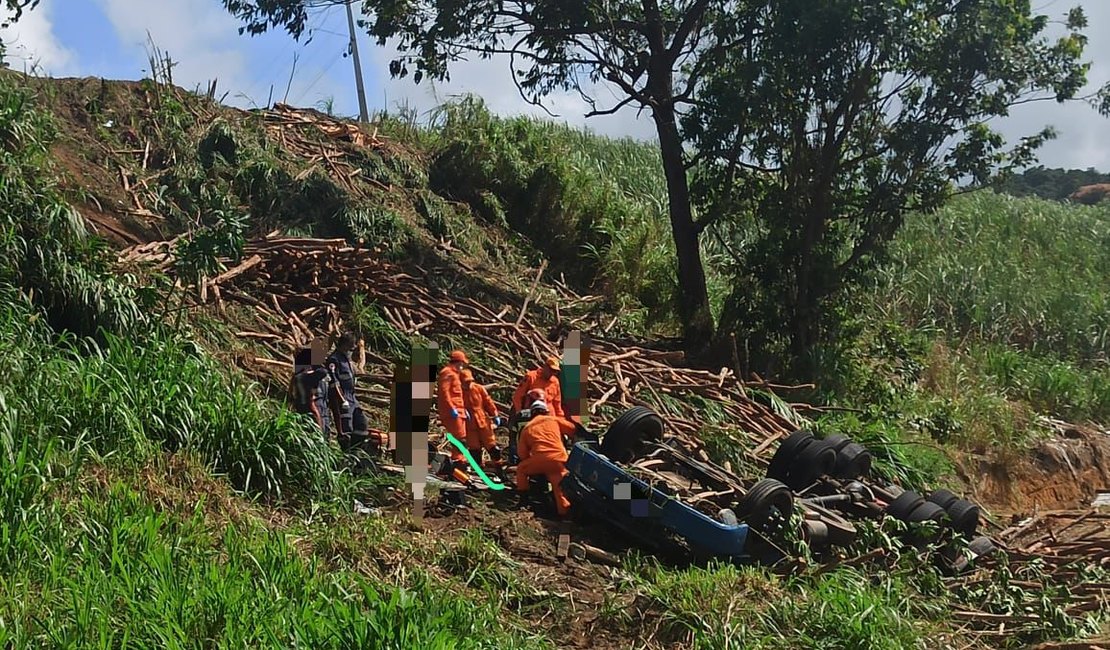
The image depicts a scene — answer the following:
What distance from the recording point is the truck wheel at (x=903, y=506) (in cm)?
870

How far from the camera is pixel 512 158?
19.0 metres

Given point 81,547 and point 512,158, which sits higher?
point 512,158

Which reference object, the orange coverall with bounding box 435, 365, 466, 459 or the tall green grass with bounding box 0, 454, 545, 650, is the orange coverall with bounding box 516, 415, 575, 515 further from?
the tall green grass with bounding box 0, 454, 545, 650

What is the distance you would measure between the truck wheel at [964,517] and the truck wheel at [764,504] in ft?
5.27

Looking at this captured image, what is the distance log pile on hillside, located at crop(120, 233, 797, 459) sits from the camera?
1177 centimetres

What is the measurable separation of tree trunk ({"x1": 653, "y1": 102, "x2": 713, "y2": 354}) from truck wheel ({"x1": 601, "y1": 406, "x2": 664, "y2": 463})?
6.22 metres

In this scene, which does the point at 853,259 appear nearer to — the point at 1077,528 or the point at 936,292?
the point at 1077,528

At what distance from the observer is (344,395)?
9469 mm

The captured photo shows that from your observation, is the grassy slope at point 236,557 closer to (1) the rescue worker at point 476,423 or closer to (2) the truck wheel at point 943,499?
(1) the rescue worker at point 476,423

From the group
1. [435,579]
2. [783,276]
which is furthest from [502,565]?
[783,276]

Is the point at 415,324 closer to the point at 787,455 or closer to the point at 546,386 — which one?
the point at 546,386

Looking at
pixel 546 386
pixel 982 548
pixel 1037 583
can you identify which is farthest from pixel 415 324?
pixel 1037 583

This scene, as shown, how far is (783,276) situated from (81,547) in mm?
10669

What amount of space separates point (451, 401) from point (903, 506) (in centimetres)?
380
